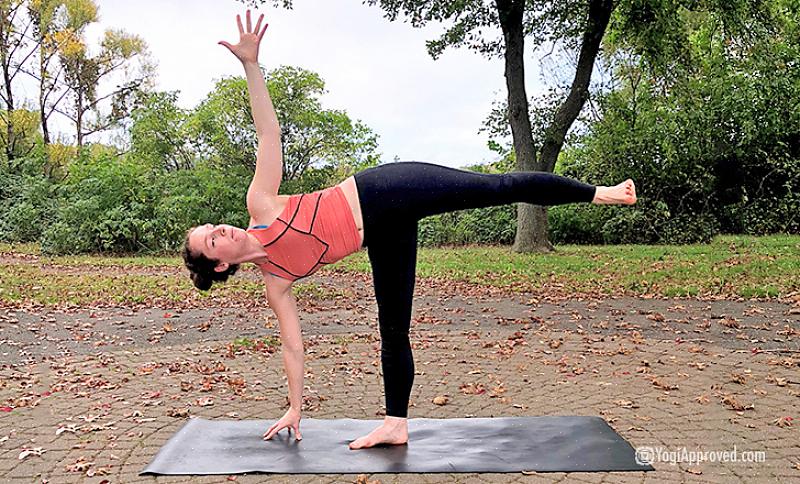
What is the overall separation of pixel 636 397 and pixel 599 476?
5.19 feet

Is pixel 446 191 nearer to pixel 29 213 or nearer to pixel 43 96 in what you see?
pixel 29 213

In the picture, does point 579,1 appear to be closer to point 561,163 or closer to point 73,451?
point 561,163

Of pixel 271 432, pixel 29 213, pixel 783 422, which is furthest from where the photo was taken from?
pixel 29 213

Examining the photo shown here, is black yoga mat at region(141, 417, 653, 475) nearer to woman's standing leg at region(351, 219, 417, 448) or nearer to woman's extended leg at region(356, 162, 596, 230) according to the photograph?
woman's standing leg at region(351, 219, 417, 448)

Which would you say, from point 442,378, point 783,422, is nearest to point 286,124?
point 442,378

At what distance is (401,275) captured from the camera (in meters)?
3.71

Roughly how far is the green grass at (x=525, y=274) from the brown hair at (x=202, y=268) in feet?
22.5

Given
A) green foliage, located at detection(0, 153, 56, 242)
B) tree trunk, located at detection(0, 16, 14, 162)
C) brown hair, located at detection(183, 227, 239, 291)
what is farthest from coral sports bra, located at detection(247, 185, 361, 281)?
tree trunk, located at detection(0, 16, 14, 162)

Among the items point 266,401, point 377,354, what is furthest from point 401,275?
point 377,354

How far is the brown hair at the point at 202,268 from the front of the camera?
3598mm

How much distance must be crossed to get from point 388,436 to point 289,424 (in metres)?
0.59

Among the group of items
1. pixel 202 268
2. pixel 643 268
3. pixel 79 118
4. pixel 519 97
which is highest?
pixel 79 118

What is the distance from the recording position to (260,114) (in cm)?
348

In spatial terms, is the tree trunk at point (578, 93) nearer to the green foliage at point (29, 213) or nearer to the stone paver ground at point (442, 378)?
the stone paver ground at point (442, 378)
